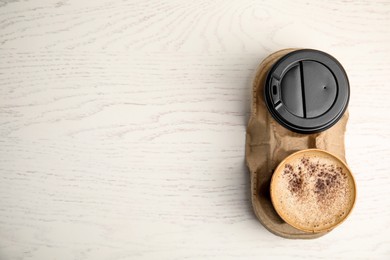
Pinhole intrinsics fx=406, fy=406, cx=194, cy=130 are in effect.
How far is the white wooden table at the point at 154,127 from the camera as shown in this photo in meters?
1.14

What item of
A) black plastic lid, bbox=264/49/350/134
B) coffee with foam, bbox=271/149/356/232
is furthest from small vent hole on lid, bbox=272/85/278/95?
coffee with foam, bbox=271/149/356/232

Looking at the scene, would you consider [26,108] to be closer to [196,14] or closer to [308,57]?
[196,14]

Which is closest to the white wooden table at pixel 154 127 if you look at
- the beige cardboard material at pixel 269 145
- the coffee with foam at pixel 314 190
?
the beige cardboard material at pixel 269 145

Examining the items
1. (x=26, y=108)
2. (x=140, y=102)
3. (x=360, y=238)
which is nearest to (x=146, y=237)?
(x=140, y=102)

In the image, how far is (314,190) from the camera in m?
1.00

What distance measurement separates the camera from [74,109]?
1.15 m

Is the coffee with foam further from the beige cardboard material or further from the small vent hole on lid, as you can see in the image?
the small vent hole on lid

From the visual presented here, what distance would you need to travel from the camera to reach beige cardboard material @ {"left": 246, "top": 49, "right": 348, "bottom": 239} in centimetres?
102

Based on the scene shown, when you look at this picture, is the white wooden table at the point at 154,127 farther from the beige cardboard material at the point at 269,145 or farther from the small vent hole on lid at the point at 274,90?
the small vent hole on lid at the point at 274,90

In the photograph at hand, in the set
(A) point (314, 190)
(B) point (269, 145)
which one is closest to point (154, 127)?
(B) point (269, 145)

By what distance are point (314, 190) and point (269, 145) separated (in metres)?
0.16

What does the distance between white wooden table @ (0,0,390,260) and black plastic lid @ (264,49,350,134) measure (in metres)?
0.18

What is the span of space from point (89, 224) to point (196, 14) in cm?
67

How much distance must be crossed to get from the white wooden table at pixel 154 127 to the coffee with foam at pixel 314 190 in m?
0.17
